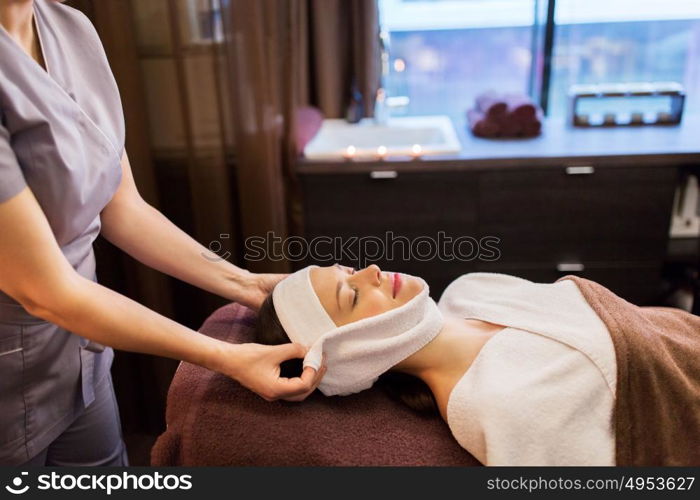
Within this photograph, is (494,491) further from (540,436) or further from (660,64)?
(660,64)

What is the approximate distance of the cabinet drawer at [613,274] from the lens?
2.31m

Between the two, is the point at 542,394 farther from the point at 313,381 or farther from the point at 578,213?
the point at 578,213

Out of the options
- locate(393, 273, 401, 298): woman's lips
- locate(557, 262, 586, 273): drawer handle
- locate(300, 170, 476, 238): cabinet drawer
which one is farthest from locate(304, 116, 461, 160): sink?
locate(393, 273, 401, 298): woman's lips

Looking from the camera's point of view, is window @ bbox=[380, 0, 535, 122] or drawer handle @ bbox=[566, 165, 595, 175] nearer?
drawer handle @ bbox=[566, 165, 595, 175]

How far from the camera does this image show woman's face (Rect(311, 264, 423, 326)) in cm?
135

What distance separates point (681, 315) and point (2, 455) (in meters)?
1.39

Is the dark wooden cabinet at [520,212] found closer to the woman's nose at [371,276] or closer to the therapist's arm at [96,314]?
the woman's nose at [371,276]

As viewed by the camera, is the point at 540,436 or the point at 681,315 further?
the point at 681,315

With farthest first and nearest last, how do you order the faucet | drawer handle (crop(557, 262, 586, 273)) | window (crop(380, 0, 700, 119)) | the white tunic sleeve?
window (crop(380, 0, 700, 119)) < the faucet < drawer handle (crop(557, 262, 586, 273)) < the white tunic sleeve

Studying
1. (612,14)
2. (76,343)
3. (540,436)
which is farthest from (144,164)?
(612,14)

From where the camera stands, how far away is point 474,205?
2252 mm

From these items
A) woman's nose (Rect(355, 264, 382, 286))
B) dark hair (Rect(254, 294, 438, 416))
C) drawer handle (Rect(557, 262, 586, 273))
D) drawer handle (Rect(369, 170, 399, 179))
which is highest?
woman's nose (Rect(355, 264, 382, 286))

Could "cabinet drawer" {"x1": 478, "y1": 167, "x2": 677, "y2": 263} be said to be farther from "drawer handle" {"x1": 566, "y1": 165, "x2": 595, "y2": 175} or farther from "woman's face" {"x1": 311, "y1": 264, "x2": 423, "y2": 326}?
"woman's face" {"x1": 311, "y1": 264, "x2": 423, "y2": 326}

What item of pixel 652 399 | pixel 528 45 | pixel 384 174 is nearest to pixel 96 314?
pixel 652 399
